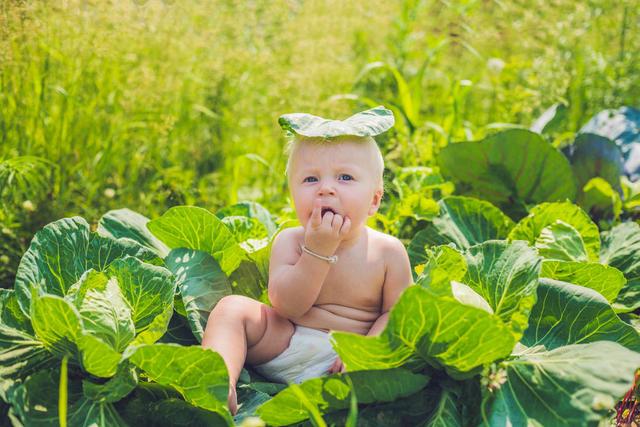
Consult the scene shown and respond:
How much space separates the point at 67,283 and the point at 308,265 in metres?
0.68

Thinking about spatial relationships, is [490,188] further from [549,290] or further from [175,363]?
[175,363]

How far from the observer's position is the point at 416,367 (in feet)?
6.13

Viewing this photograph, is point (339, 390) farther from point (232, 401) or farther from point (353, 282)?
point (353, 282)

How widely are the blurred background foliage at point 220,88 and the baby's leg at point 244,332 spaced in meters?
1.15

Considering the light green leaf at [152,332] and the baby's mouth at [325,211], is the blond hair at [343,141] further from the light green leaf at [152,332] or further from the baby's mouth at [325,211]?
the light green leaf at [152,332]

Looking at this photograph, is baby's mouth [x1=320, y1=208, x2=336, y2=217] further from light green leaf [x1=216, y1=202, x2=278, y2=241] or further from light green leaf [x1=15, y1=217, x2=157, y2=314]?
light green leaf [x1=216, y1=202, x2=278, y2=241]

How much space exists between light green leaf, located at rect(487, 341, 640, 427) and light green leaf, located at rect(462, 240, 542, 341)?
0.48ft

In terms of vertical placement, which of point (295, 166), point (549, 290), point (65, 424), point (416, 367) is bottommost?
point (65, 424)

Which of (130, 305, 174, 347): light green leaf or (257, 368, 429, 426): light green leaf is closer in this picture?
(257, 368, 429, 426): light green leaf

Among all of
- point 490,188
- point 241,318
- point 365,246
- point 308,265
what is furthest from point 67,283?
point 490,188

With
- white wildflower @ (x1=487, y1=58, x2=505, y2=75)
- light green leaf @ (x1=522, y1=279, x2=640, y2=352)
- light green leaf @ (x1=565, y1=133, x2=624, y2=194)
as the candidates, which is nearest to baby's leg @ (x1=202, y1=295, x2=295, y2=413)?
light green leaf @ (x1=522, y1=279, x2=640, y2=352)

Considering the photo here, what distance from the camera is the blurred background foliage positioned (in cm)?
318

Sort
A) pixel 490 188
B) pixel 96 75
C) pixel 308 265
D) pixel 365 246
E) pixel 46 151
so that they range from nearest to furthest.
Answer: pixel 308 265
pixel 365 246
pixel 490 188
pixel 46 151
pixel 96 75

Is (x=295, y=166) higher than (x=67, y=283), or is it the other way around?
(x=295, y=166)
